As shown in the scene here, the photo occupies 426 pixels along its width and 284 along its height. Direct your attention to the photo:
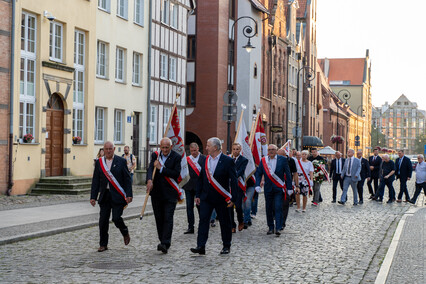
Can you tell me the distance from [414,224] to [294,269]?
27.0 feet

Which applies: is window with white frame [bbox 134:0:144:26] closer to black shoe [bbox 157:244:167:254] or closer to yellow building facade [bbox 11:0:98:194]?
yellow building facade [bbox 11:0:98:194]

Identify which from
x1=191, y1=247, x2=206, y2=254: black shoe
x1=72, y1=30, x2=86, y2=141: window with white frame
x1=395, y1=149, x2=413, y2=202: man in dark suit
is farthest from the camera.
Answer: x1=72, y1=30, x2=86, y2=141: window with white frame

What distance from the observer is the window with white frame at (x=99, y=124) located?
99.2 feet

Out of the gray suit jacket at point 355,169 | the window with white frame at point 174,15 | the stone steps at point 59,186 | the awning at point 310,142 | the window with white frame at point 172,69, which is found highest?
the window with white frame at point 174,15

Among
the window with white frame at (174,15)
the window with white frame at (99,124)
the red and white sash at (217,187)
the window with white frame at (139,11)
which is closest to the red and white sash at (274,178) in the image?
the red and white sash at (217,187)

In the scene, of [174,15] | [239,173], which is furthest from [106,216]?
[174,15]

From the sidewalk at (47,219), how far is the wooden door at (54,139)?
18.0ft

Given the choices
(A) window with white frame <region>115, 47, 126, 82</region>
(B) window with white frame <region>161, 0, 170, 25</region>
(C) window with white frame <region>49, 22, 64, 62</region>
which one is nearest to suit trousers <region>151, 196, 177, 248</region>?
(C) window with white frame <region>49, 22, 64, 62</region>

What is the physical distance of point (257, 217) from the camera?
1859 centimetres

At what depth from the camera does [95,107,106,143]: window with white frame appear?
30234 mm

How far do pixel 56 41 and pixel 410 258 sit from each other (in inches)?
710

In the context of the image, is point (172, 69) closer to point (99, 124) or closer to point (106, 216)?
point (99, 124)

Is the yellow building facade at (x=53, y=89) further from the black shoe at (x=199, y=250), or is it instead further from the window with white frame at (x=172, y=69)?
the black shoe at (x=199, y=250)

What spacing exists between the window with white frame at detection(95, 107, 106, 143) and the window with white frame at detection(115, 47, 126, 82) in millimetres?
1816
